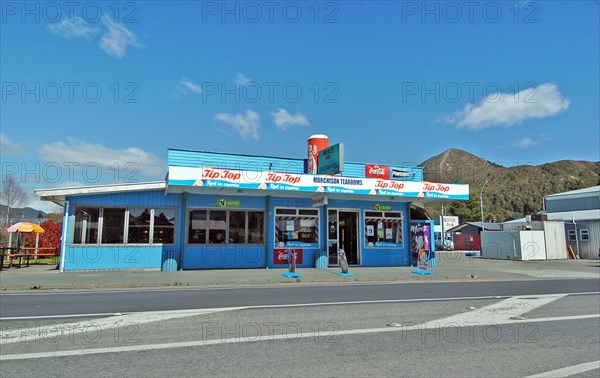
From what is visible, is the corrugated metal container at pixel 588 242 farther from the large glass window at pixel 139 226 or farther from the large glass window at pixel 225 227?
the large glass window at pixel 139 226

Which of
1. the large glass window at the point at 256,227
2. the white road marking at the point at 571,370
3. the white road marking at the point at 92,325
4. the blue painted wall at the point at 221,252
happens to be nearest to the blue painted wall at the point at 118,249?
the blue painted wall at the point at 221,252

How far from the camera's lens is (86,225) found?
56.7ft

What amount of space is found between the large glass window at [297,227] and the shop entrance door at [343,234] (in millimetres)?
756

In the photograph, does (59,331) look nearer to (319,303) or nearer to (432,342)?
(319,303)

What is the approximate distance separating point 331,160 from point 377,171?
3.72m

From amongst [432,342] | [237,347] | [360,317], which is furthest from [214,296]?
[432,342]

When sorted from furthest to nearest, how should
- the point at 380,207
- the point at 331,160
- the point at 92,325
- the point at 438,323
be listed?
the point at 380,207 → the point at 331,160 → the point at 438,323 → the point at 92,325

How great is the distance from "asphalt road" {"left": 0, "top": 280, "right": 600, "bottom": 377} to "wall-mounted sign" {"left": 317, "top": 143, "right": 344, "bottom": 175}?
29.9 feet

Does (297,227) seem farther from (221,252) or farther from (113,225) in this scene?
(113,225)

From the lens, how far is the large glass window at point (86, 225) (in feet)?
56.2

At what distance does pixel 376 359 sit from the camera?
5551 millimetres

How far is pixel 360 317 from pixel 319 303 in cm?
183

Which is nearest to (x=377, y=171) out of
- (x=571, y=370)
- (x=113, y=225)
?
(x=113, y=225)

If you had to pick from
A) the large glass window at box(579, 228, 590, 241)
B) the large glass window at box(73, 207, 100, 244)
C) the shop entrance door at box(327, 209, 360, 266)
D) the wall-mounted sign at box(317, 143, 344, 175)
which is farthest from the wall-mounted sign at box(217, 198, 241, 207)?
the large glass window at box(579, 228, 590, 241)
